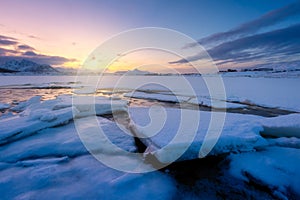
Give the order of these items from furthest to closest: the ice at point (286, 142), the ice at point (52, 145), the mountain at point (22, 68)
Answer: the mountain at point (22, 68), the ice at point (286, 142), the ice at point (52, 145)

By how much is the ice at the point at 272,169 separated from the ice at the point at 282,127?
0.74 metres

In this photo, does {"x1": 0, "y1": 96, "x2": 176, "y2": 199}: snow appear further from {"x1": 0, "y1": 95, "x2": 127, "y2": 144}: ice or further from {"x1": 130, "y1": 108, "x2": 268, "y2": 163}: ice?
{"x1": 130, "y1": 108, "x2": 268, "y2": 163}: ice

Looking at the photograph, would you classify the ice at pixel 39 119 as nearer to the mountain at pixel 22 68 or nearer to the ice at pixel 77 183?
the ice at pixel 77 183

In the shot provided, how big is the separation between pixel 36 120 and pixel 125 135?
251 cm

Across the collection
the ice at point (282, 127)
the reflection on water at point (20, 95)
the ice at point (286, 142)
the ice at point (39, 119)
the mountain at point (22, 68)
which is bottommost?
the reflection on water at point (20, 95)

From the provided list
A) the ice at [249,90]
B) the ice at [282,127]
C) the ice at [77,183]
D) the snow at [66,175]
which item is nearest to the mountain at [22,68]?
the ice at [249,90]

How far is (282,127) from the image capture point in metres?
3.93

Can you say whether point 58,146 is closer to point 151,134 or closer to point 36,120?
point 36,120

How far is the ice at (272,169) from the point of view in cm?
246

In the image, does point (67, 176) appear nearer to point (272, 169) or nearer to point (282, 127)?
point (272, 169)

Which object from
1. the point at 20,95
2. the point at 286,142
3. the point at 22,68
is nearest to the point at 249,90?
the point at 286,142

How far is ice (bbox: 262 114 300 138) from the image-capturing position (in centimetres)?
390

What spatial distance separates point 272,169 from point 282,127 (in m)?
1.65

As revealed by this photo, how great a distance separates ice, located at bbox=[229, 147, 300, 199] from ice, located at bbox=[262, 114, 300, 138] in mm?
741
